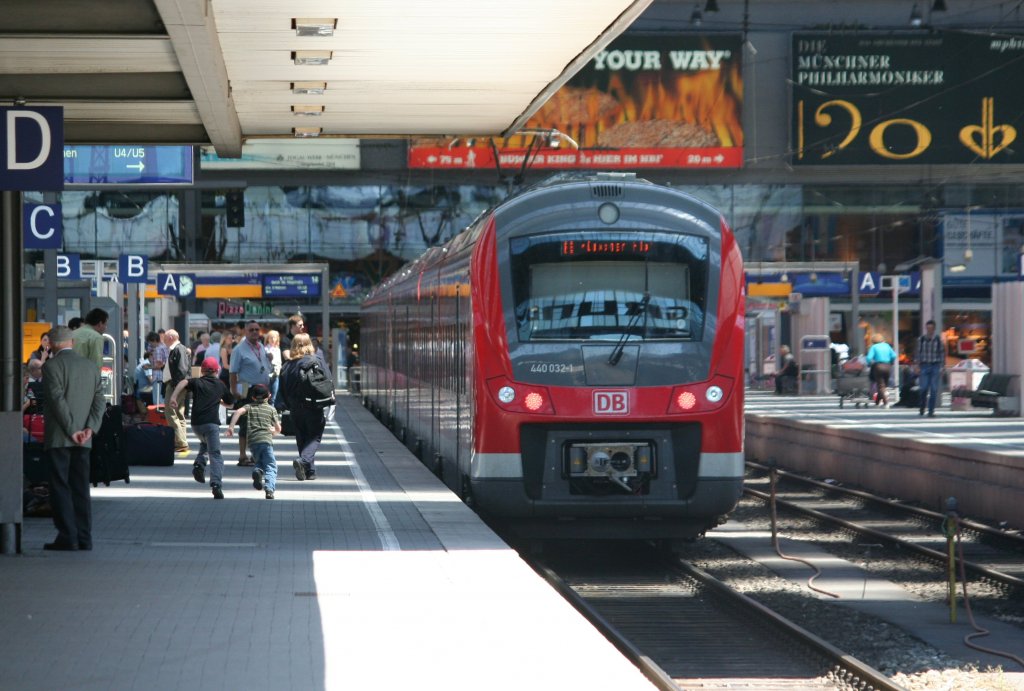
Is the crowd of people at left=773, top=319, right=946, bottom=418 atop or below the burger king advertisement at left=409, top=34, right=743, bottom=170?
below

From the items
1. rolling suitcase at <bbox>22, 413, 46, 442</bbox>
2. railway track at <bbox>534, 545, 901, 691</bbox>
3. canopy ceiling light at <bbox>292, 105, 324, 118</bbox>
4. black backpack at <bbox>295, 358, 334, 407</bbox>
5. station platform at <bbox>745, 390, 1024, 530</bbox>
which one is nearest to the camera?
railway track at <bbox>534, 545, 901, 691</bbox>

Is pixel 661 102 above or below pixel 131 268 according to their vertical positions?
above

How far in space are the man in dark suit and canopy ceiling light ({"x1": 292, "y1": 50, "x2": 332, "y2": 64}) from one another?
2665 mm

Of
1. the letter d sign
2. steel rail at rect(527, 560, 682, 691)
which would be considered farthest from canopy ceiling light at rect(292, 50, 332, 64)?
the letter d sign

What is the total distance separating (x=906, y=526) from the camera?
18891mm

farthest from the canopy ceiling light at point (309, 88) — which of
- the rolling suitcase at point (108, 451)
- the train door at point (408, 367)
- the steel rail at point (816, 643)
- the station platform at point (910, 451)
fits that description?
the train door at point (408, 367)

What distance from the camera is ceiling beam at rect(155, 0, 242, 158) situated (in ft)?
29.4

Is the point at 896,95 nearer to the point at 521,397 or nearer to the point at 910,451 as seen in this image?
the point at 910,451

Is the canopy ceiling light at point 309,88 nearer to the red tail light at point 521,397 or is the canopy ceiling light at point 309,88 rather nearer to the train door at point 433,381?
the red tail light at point 521,397

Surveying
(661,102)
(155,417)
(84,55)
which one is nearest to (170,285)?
(155,417)

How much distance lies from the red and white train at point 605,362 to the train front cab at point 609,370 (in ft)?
0.04

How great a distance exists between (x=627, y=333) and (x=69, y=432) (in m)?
4.64

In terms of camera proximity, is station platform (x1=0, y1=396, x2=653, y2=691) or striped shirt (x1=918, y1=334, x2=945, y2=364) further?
striped shirt (x1=918, y1=334, x2=945, y2=364)

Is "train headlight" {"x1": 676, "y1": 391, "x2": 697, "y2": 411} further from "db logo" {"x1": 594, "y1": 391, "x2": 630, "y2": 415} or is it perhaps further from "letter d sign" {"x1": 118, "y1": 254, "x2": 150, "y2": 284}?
"letter d sign" {"x1": 118, "y1": 254, "x2": 150, "y2": 284}
